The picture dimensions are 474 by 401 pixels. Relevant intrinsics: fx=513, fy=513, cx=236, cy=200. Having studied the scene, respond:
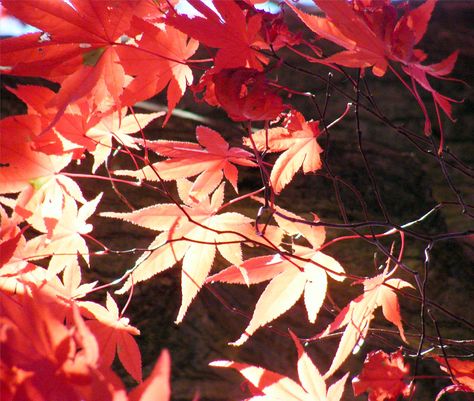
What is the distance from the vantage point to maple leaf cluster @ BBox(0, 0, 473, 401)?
48 centimetres

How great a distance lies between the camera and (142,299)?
1512mm

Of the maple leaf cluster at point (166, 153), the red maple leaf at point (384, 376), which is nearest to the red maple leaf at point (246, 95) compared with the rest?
the maple leaf cluster at point (166, 153)

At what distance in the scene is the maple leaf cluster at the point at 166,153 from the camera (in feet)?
1.59

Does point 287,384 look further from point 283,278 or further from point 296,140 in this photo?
point 296,140

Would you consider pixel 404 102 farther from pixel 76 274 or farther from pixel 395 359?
pixel 76 274

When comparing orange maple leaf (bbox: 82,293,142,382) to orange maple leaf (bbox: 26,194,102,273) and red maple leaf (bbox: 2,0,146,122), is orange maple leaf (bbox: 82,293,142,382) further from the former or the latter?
red maple leaf (bbox: 2,0,146,122)

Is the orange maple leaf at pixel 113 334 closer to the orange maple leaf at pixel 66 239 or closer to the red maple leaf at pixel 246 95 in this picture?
the orange maple leaf at pixel 66 239

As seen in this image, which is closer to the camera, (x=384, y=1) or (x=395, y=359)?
(x=384, y=1)

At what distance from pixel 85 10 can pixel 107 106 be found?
148mm

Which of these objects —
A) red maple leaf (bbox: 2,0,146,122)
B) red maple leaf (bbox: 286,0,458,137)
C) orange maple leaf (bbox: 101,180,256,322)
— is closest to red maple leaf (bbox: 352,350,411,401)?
orange maple leaf (bbox: 101,180,256,322)

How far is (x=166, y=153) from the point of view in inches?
24.6

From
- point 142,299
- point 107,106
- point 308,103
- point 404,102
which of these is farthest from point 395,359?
point 404,102

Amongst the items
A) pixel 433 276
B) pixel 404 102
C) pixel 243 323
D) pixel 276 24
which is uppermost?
pixel 276 24

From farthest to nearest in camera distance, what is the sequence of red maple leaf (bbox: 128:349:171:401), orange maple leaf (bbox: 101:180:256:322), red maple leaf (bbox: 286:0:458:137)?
orange maple leaf (bbox: 101:180:256:322) < red maple leaf (bbox: 286:0:458:137) < red maple leaf (bbox: 128:349:171:401)
